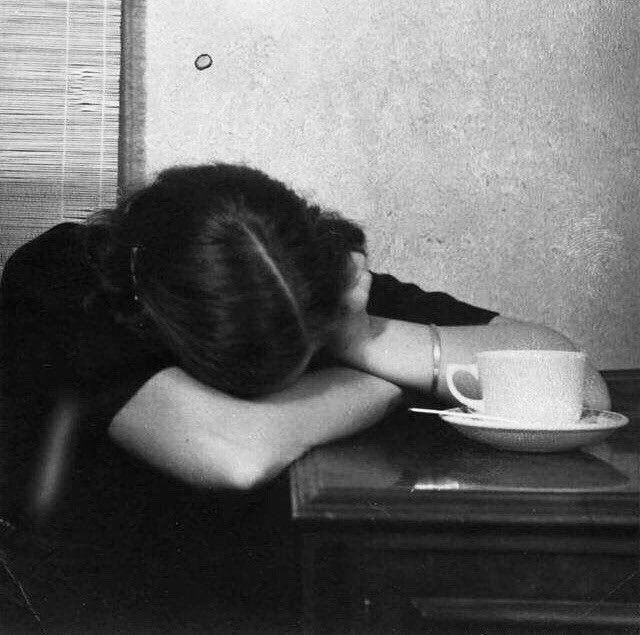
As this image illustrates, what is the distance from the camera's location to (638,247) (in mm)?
1507

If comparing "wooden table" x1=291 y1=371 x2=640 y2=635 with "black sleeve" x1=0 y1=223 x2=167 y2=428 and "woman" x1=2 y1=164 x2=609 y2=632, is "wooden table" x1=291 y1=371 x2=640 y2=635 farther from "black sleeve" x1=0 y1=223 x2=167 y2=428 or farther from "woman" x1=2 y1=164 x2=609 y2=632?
"black sleeve" x1=0 y1=223 x2=167 y2=428

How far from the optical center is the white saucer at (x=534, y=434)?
2.10 feet

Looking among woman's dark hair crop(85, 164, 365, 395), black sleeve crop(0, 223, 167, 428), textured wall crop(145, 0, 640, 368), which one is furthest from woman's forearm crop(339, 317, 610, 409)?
textured wall crop(145, 0, 640, 368)

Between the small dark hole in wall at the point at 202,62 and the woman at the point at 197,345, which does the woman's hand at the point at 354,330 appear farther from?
the small dark hole in wall at the point at 202,62

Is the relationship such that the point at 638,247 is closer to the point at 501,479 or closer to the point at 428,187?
the point at 428,187

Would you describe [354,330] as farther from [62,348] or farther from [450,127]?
[450,127]

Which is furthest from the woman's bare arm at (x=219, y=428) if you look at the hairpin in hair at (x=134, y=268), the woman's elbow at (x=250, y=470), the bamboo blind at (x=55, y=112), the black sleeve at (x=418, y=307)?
the bamboo blind at (x=55, y=112)

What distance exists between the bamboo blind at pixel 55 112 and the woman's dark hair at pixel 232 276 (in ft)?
1.98

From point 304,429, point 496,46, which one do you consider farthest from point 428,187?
point 304,429

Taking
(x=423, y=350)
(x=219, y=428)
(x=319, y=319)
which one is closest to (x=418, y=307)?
(x=423, y=350)

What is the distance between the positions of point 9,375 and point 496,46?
3.76 ft

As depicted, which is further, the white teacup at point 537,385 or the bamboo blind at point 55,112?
the bamboo blind at point 55,112

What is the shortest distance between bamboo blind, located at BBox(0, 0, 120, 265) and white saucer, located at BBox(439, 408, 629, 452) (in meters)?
0.94

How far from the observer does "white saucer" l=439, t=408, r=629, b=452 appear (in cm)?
64
